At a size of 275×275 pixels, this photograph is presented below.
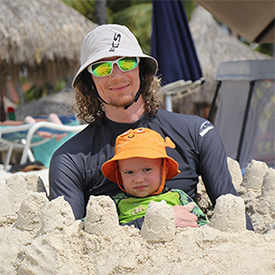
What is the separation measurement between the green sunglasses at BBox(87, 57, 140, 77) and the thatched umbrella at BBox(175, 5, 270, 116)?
445 inches

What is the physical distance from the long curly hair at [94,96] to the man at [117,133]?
0.02 metres

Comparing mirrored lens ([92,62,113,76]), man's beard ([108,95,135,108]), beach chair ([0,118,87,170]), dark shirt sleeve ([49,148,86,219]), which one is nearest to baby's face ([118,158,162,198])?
dark shirt sleeve ([49,148,86,219])

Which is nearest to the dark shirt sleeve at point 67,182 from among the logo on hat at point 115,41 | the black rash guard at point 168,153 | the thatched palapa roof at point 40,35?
the black rash guard at point 168,153

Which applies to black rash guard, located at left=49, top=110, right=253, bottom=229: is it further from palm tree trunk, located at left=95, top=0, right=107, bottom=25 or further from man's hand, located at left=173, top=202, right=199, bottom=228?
palm tree trunk, located at left=95, top=0, right=107, bottom=25

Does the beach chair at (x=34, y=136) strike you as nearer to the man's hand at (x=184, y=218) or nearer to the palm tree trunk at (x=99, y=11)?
the man's hand at (x=184, y=218)

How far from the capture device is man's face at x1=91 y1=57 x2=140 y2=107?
2.35 meters

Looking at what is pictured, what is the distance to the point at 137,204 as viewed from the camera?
2.12m

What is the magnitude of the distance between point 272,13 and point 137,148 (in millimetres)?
3258

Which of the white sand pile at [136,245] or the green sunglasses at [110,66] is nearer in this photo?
the white sand pile at [136,245]

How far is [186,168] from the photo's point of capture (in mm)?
2383

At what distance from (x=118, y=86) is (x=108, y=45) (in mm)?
204

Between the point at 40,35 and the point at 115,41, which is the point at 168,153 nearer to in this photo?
the point at 115,41

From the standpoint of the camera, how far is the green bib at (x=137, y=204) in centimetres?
208

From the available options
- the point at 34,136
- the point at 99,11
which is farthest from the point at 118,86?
the point at 99,11
